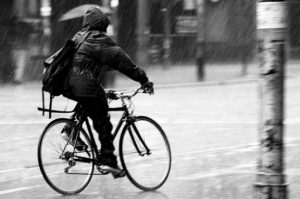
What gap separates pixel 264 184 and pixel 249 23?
3453 cm

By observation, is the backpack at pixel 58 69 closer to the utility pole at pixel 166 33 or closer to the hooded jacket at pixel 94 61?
the hooded jacket at pixel 94 61

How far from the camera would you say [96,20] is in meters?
7.25

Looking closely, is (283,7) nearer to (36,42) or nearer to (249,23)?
(36,42)

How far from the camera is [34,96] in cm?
2122

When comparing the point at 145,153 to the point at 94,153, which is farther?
the point at 145,153

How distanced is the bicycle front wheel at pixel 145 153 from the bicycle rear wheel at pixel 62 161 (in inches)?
14.0

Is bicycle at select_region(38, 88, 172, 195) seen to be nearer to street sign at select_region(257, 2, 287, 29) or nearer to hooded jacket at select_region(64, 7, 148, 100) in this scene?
hooded jacket at select_region(64, 7, 148, 100)

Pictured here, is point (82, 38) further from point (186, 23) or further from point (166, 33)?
point (166, 33)

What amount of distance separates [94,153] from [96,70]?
812 mm

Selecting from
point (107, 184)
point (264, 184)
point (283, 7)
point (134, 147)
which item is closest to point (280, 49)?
point (283, 7)

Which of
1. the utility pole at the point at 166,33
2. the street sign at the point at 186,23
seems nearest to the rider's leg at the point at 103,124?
the street sign at the point at 186,23

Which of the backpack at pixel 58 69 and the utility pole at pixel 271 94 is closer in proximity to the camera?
the utility pole at pixel 271 94

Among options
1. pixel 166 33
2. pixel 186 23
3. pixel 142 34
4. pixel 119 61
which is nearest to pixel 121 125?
pixel 119 61

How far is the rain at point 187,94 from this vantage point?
21.0 feet
